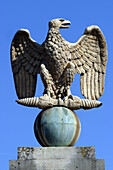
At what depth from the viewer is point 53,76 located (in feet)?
62.6

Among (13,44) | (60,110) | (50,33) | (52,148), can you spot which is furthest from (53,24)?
(52,148)

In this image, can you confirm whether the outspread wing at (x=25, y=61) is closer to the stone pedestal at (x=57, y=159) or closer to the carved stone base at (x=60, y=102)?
the carved stone base at (x=60, y=102)

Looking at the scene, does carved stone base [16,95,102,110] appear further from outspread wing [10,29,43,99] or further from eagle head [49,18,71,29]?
eagle head [49,18,71,29]

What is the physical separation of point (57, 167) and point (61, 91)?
2.81 meters

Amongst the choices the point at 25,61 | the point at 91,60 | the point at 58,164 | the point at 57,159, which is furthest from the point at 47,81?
the point at 58,164

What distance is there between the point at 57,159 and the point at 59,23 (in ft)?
15.9

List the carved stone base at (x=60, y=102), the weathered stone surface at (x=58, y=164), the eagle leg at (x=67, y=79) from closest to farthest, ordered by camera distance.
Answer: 1. the weathered stone surface at (x=58, y=164)
2. the carved stone base at (x=60, y=102)
3. the eagle leg at (x=67, y=79)

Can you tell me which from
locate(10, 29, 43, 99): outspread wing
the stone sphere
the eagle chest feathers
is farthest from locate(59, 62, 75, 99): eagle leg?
locate(10, 29, 43, 99): outspread wing

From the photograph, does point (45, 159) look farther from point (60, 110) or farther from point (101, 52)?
point (101, 52)

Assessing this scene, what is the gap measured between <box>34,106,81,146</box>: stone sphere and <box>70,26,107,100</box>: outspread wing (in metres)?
1.31

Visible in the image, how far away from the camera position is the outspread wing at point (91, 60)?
63.6ft

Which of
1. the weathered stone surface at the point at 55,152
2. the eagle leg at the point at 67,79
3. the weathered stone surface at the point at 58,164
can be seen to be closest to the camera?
the weathered stone surface at the point at 58,164

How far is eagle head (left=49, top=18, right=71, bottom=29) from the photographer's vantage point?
63.4 feet

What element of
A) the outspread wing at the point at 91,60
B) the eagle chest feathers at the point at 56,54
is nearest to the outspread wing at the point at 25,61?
the eagle chest feathers at the point at 56,54
